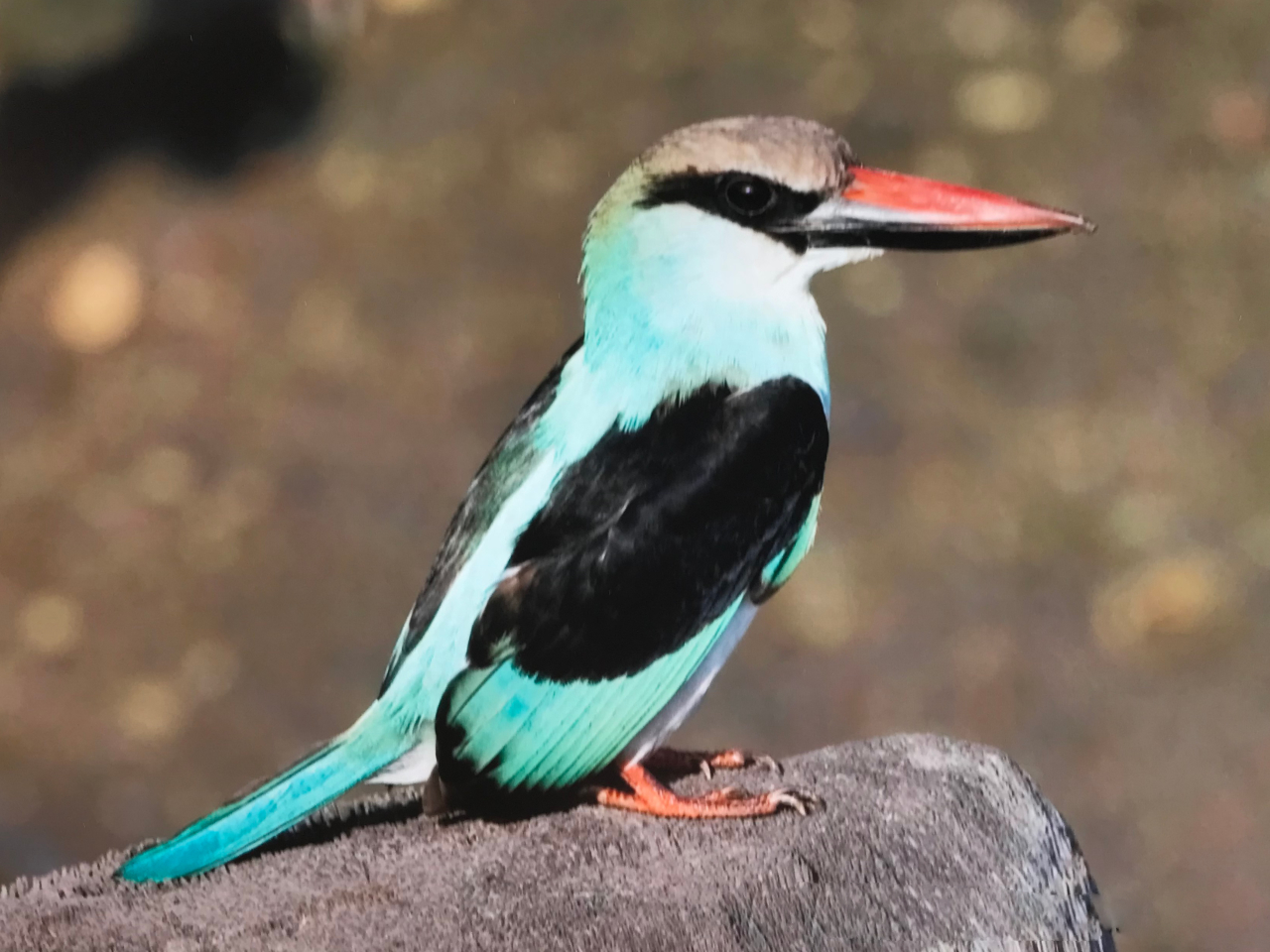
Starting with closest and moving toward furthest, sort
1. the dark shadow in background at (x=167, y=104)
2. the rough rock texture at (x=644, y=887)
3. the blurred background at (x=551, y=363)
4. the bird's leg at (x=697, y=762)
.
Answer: the rough rock texture at (x=644, y=887)
the bird's leg at (x=697, y=762)
the blurred background at (x=551, y=363)
the dark shadow in background at (x=167, y=104)

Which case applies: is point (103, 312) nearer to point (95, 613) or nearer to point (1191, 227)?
point (95, 613)

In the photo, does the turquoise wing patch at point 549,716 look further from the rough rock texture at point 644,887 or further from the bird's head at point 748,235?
the bird's head at point 748,235

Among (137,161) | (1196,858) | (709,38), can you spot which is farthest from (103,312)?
(1196,858)

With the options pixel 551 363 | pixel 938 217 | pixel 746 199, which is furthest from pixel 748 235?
pixel 551 363

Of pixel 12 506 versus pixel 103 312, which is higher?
pixel 103 312

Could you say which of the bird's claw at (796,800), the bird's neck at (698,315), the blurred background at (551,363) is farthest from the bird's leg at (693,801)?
the blurred background at (551,363)

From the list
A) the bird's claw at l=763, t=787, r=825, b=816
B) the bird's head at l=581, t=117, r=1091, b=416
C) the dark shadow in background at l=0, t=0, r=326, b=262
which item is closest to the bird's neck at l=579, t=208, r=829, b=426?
the bird's head at l=581, t=117, r=1091, b=416

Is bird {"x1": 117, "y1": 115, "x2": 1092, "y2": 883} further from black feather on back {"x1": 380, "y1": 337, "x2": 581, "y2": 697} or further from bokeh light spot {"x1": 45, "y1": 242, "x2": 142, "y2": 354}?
bokeh light spot {"x1": 45, "y1": 242, "x2": 142, "y2": 354}
